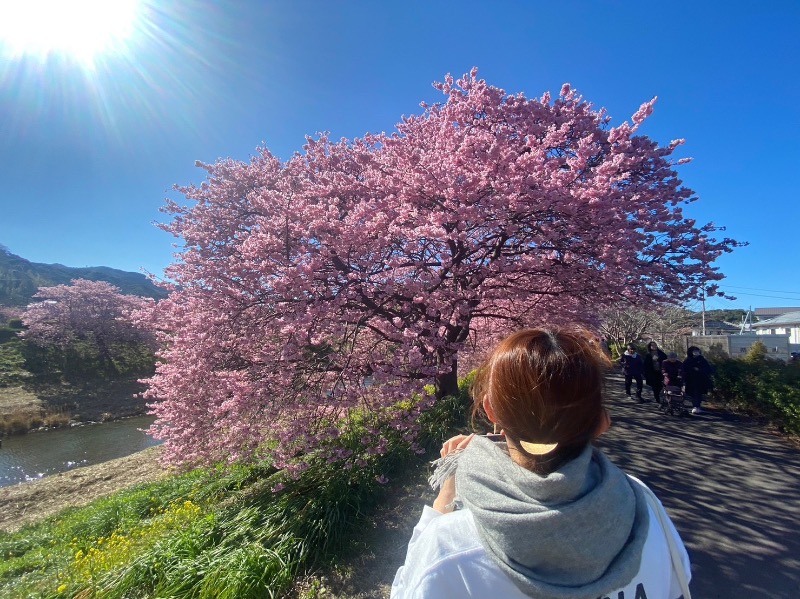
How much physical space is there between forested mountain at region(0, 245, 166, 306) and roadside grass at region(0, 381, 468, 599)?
51.7 m

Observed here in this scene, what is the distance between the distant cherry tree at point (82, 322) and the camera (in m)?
30.2

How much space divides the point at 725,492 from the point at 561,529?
5.38 m

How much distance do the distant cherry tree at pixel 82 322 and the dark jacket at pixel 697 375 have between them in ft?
102

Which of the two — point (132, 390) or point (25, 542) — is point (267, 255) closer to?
point (25, 542)

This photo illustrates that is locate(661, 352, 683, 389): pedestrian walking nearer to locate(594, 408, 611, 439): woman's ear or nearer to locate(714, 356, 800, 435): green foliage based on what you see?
locate(714, 356, 800, 435): green foliage

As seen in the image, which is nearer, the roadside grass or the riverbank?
the roadside grass

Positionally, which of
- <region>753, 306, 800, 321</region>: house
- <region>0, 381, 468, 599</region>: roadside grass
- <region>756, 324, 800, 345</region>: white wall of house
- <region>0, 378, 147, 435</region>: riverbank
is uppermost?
<region>753, 306, 800, 321</region>: house

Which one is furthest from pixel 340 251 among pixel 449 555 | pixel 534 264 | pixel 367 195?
pixel 449 555

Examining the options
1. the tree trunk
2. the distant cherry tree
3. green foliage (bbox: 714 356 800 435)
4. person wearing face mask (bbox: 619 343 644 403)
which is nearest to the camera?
green foliage (bbox: 714 356 800 435)

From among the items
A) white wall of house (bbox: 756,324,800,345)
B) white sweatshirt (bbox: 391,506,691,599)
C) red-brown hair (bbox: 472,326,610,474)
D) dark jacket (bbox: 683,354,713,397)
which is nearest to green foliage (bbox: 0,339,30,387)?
dark jacket (bbox: 683,354,713,397)

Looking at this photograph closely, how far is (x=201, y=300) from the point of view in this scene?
580cm

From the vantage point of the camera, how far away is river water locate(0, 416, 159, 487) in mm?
14117

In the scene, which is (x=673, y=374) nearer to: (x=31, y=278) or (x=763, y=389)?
(x=763, y=389)

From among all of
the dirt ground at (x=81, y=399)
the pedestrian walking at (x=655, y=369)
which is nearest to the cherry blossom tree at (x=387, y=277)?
the pedestrian walking at (x=655, y=369)
